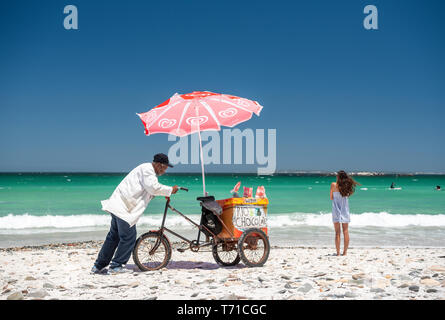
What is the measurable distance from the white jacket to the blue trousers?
13 cm

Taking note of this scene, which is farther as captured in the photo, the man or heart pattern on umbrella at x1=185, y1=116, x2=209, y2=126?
heart pattern on umbrella at x1=185, y1=116, x2=209, y2=126

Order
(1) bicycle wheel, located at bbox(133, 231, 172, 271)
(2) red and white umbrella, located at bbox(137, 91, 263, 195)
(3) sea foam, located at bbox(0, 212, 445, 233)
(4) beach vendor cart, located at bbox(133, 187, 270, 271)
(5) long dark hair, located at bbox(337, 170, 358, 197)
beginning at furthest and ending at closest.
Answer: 1. (3) sea foam, located at bbox(0, 212, 445, 233)
2. (5) long dark hair, located at bbox(337, 170, 358, 197)
3. (2) red and white umbrella, located at bbox(137, 91, 263, 195)
4. (4) beach vendor cart, located at bbox(133, 187, 270, 271)
5. (1) bicycle wheel, located at bbox(133, 231, 172, 271)

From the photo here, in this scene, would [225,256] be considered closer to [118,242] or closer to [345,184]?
[118,242]

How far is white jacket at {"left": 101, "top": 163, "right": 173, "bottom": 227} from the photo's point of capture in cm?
508

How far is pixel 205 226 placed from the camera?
221 inches

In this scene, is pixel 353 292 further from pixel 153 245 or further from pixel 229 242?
pixel 153 245

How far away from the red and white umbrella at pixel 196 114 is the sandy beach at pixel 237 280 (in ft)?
5.73

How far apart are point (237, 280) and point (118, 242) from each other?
176 cm

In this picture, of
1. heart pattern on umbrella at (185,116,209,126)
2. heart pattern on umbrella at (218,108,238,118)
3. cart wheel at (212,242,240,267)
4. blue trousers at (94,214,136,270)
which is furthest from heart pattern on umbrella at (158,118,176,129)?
cart wheel at (212,242,240,267)

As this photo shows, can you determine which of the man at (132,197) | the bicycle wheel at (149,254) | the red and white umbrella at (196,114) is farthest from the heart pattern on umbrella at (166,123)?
the bicycle wheel at (149,254)

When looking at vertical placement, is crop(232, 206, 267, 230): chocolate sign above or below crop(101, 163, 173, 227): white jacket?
below

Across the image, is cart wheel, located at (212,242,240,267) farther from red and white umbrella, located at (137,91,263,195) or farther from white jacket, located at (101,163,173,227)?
white jacket, located at (101,163,173,227)

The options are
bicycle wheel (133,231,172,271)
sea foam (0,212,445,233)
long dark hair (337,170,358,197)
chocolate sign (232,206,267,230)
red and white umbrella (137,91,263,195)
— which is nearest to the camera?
bicycle wheel (133,231,172,271)
